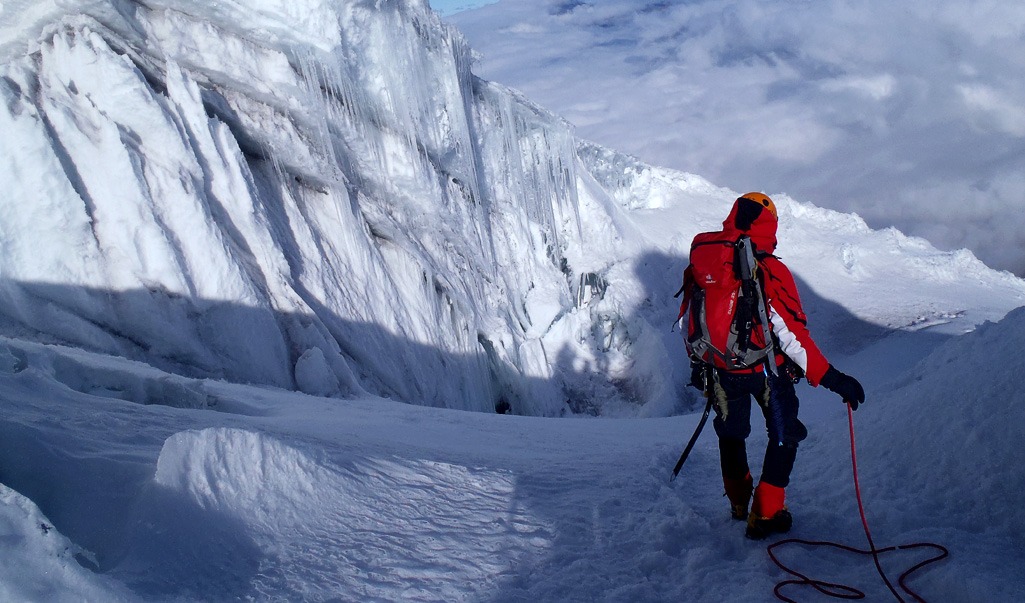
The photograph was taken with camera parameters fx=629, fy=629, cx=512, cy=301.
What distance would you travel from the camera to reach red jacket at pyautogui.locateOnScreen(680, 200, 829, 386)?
3152 millimetres

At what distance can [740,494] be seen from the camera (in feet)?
11.5

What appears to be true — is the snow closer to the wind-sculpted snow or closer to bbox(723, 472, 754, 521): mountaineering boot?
the wind-sculpted snow

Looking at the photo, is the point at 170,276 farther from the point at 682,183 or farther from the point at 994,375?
the point at 682,183

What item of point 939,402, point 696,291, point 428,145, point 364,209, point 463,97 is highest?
point 463,97

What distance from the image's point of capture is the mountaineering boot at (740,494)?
350 centimetres

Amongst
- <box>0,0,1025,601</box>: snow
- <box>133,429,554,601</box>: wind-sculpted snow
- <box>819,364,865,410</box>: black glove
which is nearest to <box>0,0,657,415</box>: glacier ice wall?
<box>0,0,1025,601</box>: snow

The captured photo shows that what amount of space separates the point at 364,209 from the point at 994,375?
11.0 m

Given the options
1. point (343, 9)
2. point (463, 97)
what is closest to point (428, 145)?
point (463, 97)

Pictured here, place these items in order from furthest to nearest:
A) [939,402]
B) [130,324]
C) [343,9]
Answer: [343,9], [130,324], [939,402]

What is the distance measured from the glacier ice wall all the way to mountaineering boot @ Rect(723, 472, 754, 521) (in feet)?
23.7

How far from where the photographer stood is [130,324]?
27.2 feet

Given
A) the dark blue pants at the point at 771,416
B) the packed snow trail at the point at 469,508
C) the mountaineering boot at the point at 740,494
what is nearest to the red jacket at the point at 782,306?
the dark blue pants at the point at 771,416

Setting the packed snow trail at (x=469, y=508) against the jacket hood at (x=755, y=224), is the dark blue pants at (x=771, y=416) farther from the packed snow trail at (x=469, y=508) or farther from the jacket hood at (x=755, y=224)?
the jacket hood at (x=755, y=224)

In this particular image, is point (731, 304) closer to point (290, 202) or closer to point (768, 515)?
point (768, 515)
